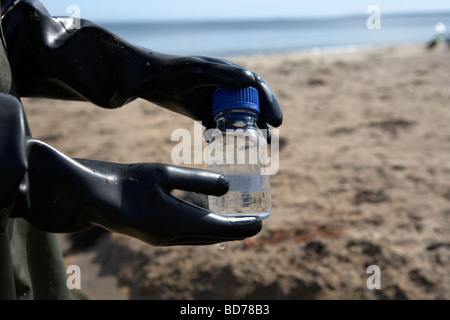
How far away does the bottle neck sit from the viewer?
4.51ft

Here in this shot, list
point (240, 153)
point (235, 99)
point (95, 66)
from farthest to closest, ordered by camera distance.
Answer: point (240, 153) → point (95, 66) → point (235, 99)

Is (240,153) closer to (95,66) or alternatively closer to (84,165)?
(95,66)

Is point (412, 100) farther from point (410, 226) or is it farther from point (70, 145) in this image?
point (70, 145)

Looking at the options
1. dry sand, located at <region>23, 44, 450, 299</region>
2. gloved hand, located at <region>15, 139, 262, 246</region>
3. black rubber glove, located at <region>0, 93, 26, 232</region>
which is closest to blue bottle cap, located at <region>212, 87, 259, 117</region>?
gloved hand, located at <region>15, 139, 262, 246</region>

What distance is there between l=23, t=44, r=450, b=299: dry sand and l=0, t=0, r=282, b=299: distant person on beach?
0.85 metres

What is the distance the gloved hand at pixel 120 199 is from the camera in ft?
3.42

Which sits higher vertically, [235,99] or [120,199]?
[235,99]

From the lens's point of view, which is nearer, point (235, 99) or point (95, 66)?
point (235, 99)

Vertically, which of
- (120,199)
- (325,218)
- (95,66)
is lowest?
(120,199)

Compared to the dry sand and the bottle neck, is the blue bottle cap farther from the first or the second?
the dry sand

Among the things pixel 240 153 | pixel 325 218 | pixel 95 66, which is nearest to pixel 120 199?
pixel 95 66

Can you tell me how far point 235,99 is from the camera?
1320mm

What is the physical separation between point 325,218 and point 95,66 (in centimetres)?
144
